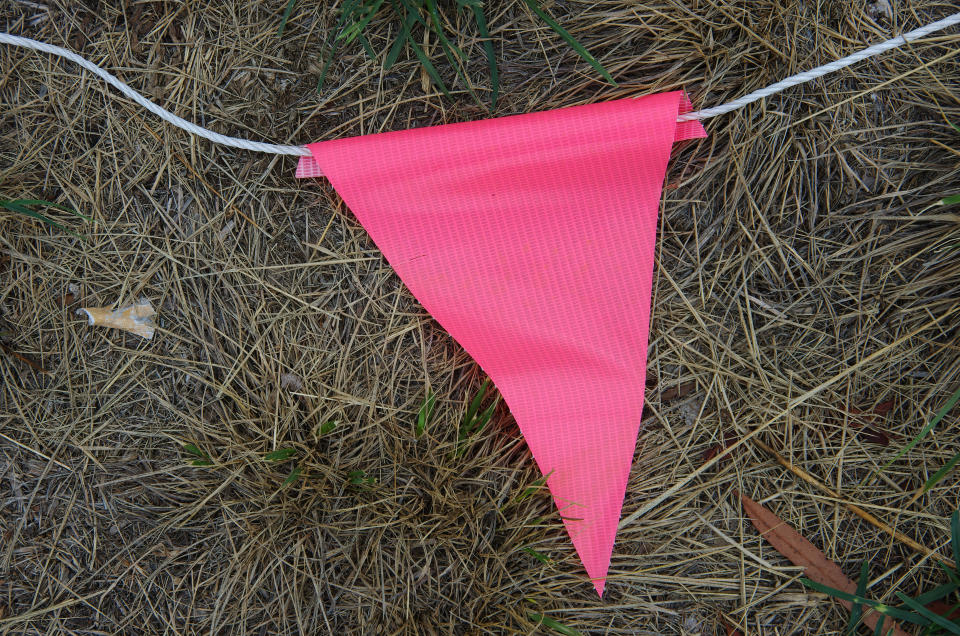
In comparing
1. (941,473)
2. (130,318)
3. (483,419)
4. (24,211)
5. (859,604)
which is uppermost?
(24,211)

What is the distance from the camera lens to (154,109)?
132 cm

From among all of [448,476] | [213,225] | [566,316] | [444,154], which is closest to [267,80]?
[213,225]

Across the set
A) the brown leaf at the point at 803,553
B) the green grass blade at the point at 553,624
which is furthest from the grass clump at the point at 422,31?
the green grass blade at the point at 553,624

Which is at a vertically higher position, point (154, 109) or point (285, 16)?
point (285, 16)

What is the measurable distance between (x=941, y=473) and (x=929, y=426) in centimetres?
12

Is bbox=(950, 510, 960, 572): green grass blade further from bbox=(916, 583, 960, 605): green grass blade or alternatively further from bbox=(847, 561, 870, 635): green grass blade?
bbox=(847, 561, 870, 635): green grass blade

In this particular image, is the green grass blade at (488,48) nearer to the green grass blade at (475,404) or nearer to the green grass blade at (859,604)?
the green grass blade at (475,404)

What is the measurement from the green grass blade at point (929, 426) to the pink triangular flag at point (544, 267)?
2.05 ft

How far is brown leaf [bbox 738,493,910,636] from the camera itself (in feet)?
4.38

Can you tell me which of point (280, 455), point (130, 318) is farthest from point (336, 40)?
point (280, 455)

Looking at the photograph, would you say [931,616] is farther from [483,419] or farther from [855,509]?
[483,419]

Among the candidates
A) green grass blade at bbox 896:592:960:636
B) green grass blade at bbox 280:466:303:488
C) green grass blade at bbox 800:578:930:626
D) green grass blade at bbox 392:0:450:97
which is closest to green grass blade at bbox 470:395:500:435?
green grass blade at bbox 280:466:303:488

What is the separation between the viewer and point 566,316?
1.29 meters

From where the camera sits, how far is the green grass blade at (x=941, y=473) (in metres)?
1.24
